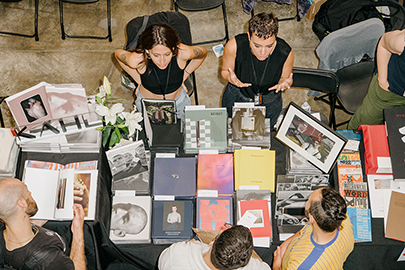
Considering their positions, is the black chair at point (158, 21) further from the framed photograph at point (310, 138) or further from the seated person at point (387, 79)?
the seated person at point (387, 79)

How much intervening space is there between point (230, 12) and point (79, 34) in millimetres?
2212

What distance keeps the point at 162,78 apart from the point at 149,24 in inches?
23.7

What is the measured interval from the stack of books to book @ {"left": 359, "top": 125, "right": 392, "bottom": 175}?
106 inches

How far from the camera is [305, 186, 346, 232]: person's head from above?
2014 mm

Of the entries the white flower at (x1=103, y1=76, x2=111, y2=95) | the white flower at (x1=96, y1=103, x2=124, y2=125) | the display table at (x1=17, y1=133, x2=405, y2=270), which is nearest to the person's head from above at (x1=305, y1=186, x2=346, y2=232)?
the display table at (x1=17, y1=133, x2=405, y2=270)

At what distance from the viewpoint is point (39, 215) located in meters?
→ 2.32

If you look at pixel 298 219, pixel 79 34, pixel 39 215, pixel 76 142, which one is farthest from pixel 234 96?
pixel 79 34

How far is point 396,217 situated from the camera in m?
2.47

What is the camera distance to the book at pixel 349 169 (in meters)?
2.56

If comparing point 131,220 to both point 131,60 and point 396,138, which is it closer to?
point 131,60

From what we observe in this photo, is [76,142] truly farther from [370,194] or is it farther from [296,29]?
[296,29]

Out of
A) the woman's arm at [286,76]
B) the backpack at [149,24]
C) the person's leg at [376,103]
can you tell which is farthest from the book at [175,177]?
the person's leg at [376,103]

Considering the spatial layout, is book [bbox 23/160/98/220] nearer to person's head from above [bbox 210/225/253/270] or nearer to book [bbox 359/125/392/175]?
person's head from above [bbox 210/225/253/270]

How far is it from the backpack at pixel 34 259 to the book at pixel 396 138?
8.25ft
